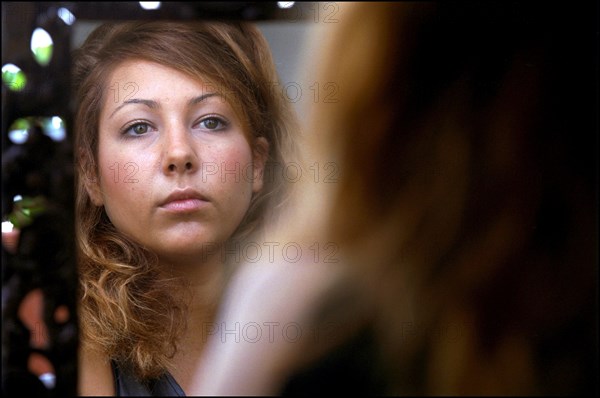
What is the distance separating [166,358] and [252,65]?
97 cm

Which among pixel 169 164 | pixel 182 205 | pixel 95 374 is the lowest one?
pixel 95 374

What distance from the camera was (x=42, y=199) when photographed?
7.51ft

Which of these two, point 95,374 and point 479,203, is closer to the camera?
point 95,374

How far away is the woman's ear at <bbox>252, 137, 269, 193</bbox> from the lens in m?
2.55

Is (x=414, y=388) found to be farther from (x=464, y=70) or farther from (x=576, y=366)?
(x=464, y=70)

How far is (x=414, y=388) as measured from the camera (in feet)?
7.88

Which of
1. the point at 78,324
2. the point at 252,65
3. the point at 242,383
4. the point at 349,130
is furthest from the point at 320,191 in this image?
the point at 78,324

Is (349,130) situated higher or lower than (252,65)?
lower

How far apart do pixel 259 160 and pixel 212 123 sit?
0.63ft

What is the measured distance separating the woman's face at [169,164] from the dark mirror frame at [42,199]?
0.70ft

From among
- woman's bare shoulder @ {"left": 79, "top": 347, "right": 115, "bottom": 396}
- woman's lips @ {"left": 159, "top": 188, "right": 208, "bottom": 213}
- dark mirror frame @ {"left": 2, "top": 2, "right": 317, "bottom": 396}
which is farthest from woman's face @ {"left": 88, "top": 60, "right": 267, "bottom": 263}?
woman's bare shoulder @ {"left": 79, "top": 347, "right": 115, "bottom": 396}

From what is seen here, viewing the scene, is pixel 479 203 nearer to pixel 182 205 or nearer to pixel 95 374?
pixel 182 205

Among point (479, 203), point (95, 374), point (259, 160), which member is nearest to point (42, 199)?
point (95, 374)

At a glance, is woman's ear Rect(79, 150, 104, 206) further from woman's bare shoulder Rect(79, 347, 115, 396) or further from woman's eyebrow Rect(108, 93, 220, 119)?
woman's bare shoulder Rect(79, 347, 115, 396)
